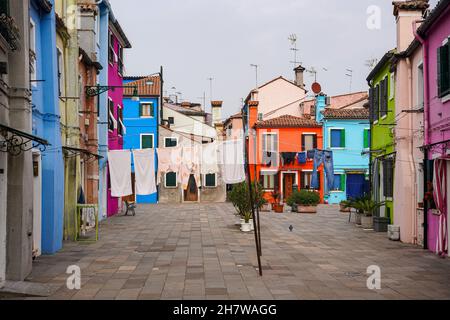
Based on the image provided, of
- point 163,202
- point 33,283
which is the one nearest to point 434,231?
point 33,283

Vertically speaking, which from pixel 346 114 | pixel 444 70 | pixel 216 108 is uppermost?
pixel 216 108

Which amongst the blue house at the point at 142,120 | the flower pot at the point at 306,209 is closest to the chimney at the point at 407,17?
the flower pot at the point at 306,209

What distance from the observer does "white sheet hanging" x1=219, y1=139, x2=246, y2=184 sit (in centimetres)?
2017

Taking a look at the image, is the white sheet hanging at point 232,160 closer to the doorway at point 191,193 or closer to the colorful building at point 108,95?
the colorful building at point 108,95

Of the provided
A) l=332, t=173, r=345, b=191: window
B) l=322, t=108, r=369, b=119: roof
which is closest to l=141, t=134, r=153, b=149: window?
l=322, t=108, r=369, b=119: roof

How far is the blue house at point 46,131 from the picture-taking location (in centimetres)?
1298

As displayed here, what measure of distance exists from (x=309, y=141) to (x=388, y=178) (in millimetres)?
21518

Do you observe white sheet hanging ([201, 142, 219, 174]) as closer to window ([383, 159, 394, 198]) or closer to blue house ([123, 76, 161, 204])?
window ([383, 159, 394, 198])

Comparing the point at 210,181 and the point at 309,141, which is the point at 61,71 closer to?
the point at 210,181

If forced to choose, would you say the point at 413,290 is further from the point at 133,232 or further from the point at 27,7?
the point at 133,232

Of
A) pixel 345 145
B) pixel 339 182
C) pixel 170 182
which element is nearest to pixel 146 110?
pixel 170 182

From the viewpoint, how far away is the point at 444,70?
1294 centimetres

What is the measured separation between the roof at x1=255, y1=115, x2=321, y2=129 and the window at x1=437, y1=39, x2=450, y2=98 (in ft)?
87.5

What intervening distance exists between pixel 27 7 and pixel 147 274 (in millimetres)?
5492
